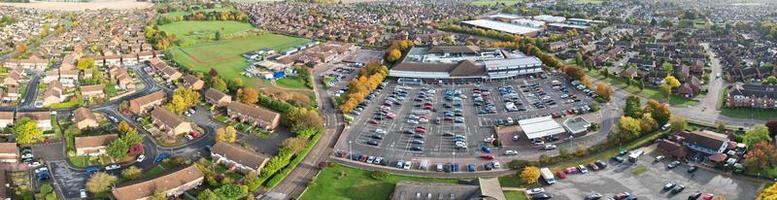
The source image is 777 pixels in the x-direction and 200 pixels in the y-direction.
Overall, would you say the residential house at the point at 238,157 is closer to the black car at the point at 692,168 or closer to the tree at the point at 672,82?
the black car at the point at 692,168

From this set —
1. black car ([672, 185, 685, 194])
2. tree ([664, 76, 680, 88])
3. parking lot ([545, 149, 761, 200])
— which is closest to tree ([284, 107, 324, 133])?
parking lot ([545, 149, 761, 200])

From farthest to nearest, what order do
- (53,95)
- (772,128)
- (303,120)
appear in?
1. (53,95)
2. (303,120)
3. (772,128)

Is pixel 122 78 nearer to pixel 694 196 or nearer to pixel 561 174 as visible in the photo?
pixel 561 174

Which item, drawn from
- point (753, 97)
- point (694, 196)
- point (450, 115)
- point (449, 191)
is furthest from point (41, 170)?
point (753, 97)

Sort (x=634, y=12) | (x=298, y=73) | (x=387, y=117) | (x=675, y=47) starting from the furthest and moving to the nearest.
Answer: (x=634, y=12) < (x=675, y=47) < (x=298, y=73) < (x=387, y=117)

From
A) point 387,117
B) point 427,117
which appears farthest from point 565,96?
point 387,117

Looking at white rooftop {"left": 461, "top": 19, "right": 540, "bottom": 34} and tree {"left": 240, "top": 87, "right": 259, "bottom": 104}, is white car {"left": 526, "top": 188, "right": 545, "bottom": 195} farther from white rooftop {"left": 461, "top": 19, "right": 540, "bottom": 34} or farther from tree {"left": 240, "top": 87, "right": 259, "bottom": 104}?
white rooftop {"left": 461, "top": 19, "right": 540, "bottom": 34}

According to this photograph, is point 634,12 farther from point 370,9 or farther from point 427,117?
point 427,117
